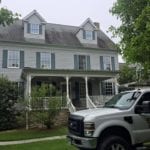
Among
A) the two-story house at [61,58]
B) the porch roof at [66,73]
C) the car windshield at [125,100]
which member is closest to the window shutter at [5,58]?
the two-story house at [61,58]

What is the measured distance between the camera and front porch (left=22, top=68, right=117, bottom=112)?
21977mm

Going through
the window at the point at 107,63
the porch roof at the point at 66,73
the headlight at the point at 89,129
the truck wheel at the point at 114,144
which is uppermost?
the window at the point at 107,63

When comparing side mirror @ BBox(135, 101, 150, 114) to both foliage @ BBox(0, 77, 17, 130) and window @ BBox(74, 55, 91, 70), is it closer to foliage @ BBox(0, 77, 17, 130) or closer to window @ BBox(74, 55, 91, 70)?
foliage @ BBox(0, 77, 17, 130)

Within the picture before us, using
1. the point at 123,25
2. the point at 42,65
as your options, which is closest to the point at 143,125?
the point at 123,25

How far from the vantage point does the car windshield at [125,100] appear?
902 cm

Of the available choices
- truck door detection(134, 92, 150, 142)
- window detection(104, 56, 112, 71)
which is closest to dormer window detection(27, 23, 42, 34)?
window detection(104, 56, 112, 71)

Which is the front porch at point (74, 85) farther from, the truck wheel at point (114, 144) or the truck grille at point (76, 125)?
the truck wheel at point (114, 144)

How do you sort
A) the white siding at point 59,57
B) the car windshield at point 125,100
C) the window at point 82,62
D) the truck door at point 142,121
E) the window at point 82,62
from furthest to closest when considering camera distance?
the window at point 82,62
the window at point 82,62
the white siding at point 59,57
the car windshield at point 125,100
the truck door at point 142,121

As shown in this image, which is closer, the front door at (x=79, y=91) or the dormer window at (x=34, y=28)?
the dormer window at (x=34, y=28)

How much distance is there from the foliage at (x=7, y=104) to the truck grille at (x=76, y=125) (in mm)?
11730

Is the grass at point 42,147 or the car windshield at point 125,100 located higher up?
the car windshield at point 125,100

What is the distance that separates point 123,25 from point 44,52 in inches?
418

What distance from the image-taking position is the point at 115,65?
94.1 feet

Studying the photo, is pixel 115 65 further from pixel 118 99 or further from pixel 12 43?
pixel 118 99
